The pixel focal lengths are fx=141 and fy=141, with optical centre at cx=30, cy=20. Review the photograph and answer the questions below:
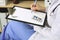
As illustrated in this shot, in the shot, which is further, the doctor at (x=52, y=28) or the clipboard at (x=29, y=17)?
the clipboard at (x=29, y=17)

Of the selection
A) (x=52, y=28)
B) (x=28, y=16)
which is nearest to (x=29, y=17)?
(x=28, y=16)

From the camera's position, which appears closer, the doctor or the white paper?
the doctor

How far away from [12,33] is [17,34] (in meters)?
0.08

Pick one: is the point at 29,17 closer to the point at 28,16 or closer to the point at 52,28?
the point at 28,16

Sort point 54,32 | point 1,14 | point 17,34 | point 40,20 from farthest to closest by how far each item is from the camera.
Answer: point 1,14, point 17,34, point 40,20, point 54,32

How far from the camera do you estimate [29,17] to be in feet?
3.88

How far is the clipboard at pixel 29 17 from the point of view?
1.12 m

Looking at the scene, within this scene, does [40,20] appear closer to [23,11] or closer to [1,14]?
[23,11]

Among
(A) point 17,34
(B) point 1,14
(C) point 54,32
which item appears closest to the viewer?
(C) point 54,32

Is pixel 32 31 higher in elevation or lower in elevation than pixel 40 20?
lower

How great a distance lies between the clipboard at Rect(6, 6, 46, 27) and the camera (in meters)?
1.12

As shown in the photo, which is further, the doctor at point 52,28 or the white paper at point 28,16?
the white paper at point 28,16

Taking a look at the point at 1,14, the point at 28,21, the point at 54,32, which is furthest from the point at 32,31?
the point at 1,14

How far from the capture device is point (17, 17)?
1183 mm
